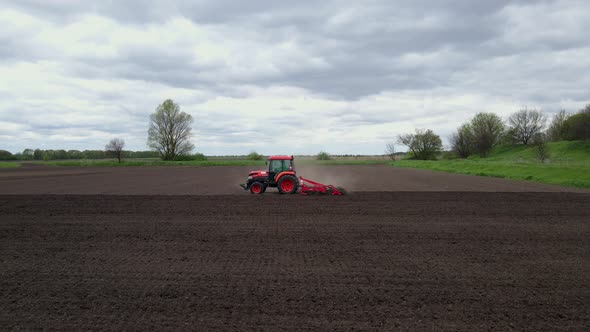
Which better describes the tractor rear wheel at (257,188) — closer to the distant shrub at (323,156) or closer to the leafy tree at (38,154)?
the distant shrub at (323,156)

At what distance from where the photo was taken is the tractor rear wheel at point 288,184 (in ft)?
62.4

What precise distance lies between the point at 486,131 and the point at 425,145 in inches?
567

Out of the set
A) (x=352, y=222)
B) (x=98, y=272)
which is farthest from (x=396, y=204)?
(x=98, y=272)

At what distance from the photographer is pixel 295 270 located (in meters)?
6.93

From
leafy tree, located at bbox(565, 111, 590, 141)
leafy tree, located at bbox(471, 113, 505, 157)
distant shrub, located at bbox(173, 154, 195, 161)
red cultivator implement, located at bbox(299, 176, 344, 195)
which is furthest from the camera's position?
distant shrub, located at bbox(173, 154, 195, 161)

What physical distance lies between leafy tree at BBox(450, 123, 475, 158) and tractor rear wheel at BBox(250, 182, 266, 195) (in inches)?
2846

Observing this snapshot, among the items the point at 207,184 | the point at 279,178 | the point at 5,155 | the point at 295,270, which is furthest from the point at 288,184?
the point at 5,155

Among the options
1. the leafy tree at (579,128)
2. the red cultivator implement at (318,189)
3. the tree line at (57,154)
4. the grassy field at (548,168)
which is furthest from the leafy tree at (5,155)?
the leafy tree at (579,128)

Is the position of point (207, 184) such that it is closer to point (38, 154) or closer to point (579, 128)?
point (579, 128)

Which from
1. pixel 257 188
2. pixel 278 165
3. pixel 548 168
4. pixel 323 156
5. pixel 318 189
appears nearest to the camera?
pixel 318 189

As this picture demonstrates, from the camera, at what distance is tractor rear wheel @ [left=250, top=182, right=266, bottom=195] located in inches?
776

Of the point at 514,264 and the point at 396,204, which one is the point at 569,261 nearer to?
the point at 514,264

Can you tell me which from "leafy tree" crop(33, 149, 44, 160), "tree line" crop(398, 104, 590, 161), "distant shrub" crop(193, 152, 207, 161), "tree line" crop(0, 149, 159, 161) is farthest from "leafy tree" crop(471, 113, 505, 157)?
"leafy tree" crop(33, 149, 44, 160)

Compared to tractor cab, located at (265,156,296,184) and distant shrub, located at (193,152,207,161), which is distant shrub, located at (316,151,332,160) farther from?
tractor cab, located at (265,156,296,184)
